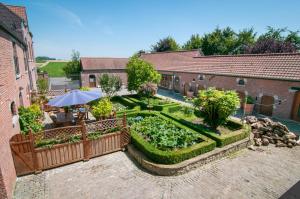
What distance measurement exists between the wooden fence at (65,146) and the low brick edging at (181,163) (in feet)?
3.36

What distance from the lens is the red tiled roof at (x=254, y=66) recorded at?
12978 millimetres

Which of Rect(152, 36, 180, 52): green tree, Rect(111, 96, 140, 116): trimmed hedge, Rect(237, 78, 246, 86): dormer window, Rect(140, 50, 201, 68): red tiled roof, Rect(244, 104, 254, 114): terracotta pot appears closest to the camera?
Rect(244, 104, 254, 114): terracotta pot

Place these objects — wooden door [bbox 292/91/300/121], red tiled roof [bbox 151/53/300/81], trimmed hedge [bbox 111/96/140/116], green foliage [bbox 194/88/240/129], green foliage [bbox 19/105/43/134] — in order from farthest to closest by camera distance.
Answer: trimmed hedge [bbox 111/96/140/116]
red tiled roof [bbox 151/53/300/81]
wooden door [bbox 292/91/300/121]
green foliage [bbox 194/88/240/129]
green foliage [bbox 19/105/43/134]

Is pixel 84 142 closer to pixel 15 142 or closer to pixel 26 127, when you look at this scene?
pixel 15 142

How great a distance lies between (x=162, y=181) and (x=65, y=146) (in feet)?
14.6

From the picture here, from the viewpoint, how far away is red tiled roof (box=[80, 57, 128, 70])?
3086cm

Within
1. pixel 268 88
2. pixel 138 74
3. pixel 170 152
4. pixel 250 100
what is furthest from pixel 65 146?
pixel 268 88

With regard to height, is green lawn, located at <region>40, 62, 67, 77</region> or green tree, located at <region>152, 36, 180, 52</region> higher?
green tree, located at <region>152, 36, 180, 52</region>

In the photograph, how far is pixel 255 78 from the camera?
14250mm

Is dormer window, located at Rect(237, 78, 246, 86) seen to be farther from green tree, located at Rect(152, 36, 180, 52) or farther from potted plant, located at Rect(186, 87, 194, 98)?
green tree, located at Rect(152, 36, 180, 52)

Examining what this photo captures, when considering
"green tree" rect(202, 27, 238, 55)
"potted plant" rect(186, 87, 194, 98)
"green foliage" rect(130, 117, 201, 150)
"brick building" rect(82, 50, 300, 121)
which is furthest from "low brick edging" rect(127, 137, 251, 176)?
"green tree" rect(202, 27, 238, 55)

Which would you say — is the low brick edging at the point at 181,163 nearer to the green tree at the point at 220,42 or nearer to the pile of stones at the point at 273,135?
the pile of stones at the point at 273,135

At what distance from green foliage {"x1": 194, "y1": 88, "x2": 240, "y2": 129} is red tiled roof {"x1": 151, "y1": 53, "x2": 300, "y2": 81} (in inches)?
233

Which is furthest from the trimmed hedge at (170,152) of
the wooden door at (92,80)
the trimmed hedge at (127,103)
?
the wooden door at (92,80)
